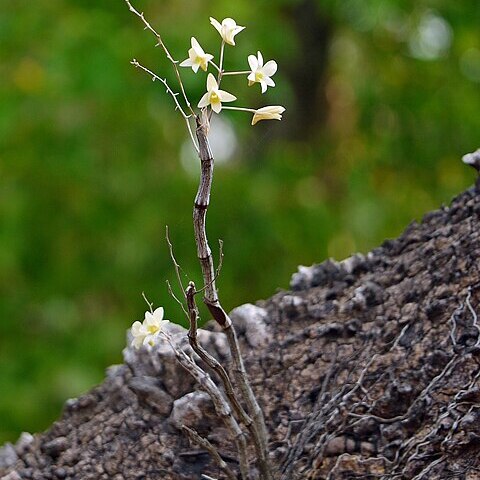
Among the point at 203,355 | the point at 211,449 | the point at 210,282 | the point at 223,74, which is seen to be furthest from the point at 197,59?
the point at 211,449

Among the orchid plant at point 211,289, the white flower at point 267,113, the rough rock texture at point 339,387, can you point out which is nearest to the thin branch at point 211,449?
the orchid plant at point 211,289

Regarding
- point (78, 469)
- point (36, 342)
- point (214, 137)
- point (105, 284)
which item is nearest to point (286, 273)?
point (105, 284)

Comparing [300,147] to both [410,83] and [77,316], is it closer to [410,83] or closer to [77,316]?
[410,83]

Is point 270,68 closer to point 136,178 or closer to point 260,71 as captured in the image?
point 260,71

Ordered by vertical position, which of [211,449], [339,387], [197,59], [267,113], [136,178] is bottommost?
[211,449]

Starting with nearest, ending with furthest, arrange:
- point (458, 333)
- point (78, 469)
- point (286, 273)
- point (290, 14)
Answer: point (458, 333) < point (78, 469) < point (286, 273) < point (290, 14)

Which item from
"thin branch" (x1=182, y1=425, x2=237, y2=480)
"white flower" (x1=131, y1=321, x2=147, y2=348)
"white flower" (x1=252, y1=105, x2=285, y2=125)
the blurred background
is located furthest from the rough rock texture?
the blurred background
